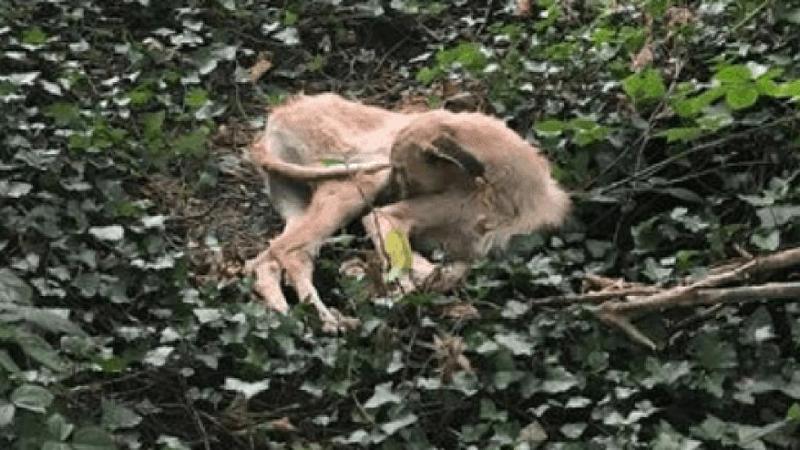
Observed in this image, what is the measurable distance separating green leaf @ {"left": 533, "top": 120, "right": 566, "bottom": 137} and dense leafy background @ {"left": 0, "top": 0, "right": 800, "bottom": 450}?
60 millimetres

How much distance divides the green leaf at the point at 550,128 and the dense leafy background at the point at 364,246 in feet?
0.20

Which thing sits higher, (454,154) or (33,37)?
(454,154)

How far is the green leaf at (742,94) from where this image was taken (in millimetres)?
5512

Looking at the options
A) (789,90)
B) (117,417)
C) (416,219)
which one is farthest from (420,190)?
(117,417)

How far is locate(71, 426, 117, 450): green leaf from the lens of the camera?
14.0ft

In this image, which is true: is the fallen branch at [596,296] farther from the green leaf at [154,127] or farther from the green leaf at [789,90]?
the green leaf at [154,127]

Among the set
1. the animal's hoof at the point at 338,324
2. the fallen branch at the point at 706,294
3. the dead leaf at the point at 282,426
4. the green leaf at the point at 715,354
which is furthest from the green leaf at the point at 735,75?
the dead leaf at the point at 282,426

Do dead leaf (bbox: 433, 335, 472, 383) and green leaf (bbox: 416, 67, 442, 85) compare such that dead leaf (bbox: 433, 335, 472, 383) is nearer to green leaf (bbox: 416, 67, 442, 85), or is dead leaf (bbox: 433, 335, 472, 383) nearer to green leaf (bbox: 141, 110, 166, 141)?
green leaf (bbox: 141, 110, 166, 141)

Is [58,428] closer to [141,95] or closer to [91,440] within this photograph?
[91,440]

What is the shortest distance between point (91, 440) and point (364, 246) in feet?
7.19

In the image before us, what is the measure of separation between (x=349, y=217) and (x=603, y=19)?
81.5 inches

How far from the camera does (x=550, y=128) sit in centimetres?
621

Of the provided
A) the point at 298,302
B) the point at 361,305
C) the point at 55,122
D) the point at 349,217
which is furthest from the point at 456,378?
the point at 55,122

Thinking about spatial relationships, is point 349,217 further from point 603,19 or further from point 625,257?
point 603,19
